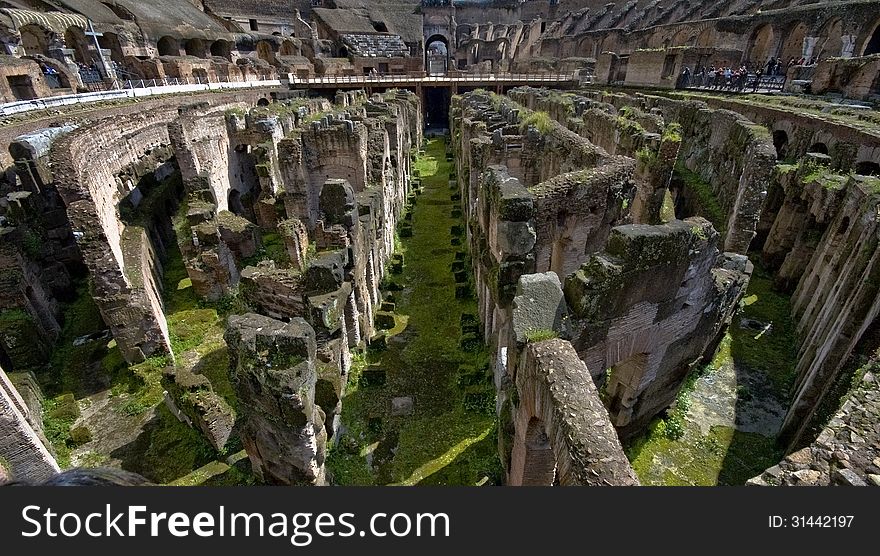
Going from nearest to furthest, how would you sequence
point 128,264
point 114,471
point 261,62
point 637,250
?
point 114,471 → point 637,250 → point 128,264 → point 261,62

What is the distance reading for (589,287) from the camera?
A: 580cm

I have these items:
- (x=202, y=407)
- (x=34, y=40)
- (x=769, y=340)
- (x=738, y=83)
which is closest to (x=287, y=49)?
(x=34, y=40)

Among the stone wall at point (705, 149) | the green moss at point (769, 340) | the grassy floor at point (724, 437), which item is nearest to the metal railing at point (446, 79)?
the stone wall at point (705, 149)

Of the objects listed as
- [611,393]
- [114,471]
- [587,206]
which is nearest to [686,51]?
[587,206]

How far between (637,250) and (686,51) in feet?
97.9

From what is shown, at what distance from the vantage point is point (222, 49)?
4631 cm

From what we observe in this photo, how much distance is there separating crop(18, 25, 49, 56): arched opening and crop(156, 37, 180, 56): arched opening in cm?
1299

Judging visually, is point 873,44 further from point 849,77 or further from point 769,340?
point 769,340

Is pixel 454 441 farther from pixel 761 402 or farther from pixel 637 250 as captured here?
pixel 761 402

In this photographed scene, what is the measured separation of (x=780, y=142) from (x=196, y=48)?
4860cm

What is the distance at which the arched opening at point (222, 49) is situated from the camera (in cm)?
4588

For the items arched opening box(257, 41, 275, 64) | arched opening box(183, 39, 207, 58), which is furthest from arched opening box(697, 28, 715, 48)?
arched opening box(183, 39, 207, 58)

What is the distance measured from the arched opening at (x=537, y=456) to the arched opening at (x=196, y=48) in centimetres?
5036

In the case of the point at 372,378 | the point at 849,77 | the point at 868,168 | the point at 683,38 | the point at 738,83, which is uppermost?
the point at 683,38
